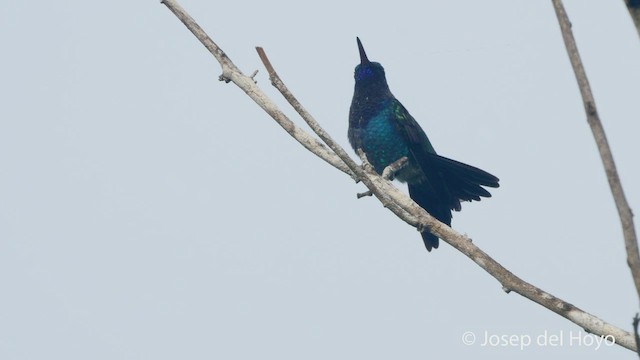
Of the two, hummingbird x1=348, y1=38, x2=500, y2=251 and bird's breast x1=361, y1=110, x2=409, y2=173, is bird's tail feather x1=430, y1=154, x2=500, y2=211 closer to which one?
hummingbird x1=348, y1=38, x2=500, y2=251

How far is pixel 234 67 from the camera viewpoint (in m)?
4.42

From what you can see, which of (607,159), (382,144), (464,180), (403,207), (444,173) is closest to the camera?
(607,159)

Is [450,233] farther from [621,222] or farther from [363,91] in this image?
[363,91]

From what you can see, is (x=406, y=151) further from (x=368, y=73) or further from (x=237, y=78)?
(x=237, y=78)

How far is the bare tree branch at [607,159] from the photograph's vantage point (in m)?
2.17

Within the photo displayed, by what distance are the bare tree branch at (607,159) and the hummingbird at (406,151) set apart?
4.05 m

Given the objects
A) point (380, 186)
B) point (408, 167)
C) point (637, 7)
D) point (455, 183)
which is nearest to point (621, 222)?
point (637, 7)

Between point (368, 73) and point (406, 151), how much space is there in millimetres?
807

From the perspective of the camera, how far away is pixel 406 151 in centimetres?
740

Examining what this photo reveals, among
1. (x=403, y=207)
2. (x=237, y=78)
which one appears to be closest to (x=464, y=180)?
(x=403, y=207)

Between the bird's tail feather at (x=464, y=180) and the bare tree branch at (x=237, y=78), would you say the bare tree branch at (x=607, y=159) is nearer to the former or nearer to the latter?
the bare tree branch at (x=237, y=78)

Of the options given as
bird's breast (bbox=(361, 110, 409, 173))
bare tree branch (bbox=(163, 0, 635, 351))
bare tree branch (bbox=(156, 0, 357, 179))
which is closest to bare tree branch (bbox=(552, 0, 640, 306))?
bare tree branch (bbox=(163, 0, 635, 351))

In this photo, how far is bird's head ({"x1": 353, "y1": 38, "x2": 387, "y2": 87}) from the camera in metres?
7.76

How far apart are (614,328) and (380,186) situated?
5.15ft
